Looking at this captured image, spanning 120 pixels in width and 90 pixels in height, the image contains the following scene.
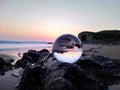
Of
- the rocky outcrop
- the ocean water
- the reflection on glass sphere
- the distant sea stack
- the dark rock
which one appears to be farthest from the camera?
the distant sea stack

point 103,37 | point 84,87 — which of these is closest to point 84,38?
point 103,37

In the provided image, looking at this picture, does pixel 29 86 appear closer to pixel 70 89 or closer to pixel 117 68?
pixel 70 89

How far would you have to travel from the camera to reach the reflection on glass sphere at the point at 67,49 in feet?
21.6

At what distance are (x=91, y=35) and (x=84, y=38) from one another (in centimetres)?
339

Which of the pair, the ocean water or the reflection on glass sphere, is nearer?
the reflection on glass sphere

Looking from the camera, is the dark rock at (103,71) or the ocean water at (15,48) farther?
the ocean water at (15,48)

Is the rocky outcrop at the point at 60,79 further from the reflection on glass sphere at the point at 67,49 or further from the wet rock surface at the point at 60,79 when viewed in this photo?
the reflection on glass sphere at the point at 67,49

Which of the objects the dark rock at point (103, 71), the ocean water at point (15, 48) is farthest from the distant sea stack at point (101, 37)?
the dark rock at point (103, 71)

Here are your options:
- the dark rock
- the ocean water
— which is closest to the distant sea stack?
the ocean water

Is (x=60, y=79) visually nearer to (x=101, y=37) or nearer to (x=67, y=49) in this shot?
(x=67, y=49)

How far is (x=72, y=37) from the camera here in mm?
7172

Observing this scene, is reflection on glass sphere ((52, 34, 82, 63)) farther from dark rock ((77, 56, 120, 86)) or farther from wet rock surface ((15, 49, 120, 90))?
dark rock ((77, 56, 120, 86))

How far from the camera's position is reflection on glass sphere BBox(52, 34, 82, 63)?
6.59 metres

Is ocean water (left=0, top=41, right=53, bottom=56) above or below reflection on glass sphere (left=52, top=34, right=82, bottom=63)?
below
